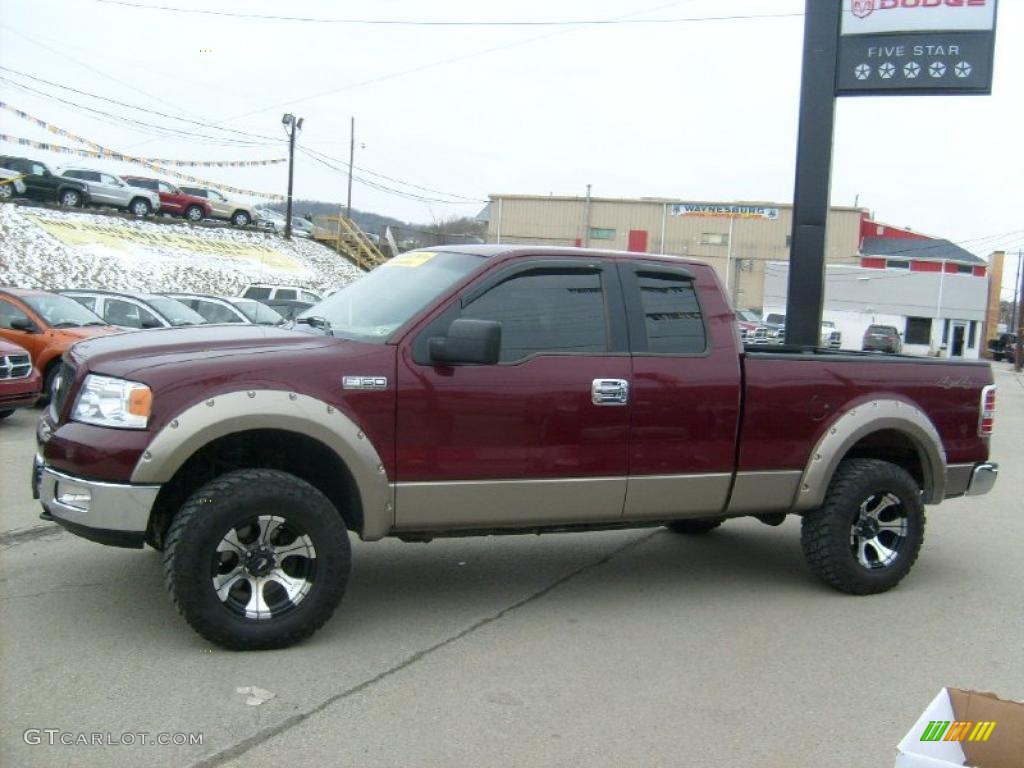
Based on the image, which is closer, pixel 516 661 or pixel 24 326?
pixel 516 661

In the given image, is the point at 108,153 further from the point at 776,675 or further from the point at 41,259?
the point at 776,675

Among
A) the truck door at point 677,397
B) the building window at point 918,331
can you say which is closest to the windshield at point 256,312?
the truck door at point 677,397

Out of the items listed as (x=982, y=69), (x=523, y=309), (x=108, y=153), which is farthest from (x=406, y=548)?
(x=108, y=153)

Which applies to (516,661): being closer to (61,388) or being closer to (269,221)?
(61,388)

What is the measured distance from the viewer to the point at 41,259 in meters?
28.4

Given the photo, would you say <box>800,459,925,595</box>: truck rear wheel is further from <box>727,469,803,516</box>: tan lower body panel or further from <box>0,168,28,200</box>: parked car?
<box>0,168,28,200</box>: parked car

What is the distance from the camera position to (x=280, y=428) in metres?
4.53

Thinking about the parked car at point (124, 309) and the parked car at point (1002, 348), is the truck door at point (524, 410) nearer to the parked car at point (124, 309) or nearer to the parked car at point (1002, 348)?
the parked car at point (124, 309)

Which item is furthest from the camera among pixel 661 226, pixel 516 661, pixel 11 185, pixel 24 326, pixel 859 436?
pixel 661 226

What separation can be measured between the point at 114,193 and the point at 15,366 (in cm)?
2732

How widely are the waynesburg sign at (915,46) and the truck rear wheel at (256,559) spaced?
10.1 m

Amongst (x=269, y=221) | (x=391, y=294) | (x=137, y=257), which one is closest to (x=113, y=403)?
(x=391, y=294)

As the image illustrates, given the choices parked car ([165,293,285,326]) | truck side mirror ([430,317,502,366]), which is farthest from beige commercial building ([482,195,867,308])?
truck side mirror ([430,317,502,366])

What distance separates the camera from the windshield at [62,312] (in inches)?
512
